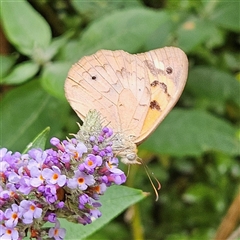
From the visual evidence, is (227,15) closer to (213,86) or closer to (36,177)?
(213,86)

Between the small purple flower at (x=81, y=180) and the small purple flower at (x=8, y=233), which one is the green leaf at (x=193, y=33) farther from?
the small purple flower at (x=8, y=233)

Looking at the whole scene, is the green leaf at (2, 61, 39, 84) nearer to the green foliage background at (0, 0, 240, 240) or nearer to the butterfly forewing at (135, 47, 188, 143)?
the green foliage background at (0, 0, 240, 240)

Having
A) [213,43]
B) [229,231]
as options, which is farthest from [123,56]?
[213,43]

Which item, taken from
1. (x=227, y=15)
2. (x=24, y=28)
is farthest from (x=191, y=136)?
(x=24, y=28)

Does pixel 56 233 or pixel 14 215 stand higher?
pixel 14 215

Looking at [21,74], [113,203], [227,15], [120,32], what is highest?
[21,74]

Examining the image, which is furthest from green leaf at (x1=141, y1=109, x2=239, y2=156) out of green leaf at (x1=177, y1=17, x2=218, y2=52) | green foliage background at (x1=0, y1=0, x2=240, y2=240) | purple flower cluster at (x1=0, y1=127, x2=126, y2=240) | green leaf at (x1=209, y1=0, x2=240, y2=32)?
purple flower cluster at (x1=0, y1=127, x2=126, y2=240)

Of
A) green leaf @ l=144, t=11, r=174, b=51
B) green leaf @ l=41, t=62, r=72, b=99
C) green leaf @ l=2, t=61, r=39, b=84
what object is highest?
green leaf @ l=2, t=61, r=39, b=84

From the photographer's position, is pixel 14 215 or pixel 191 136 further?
pixel 191 136
